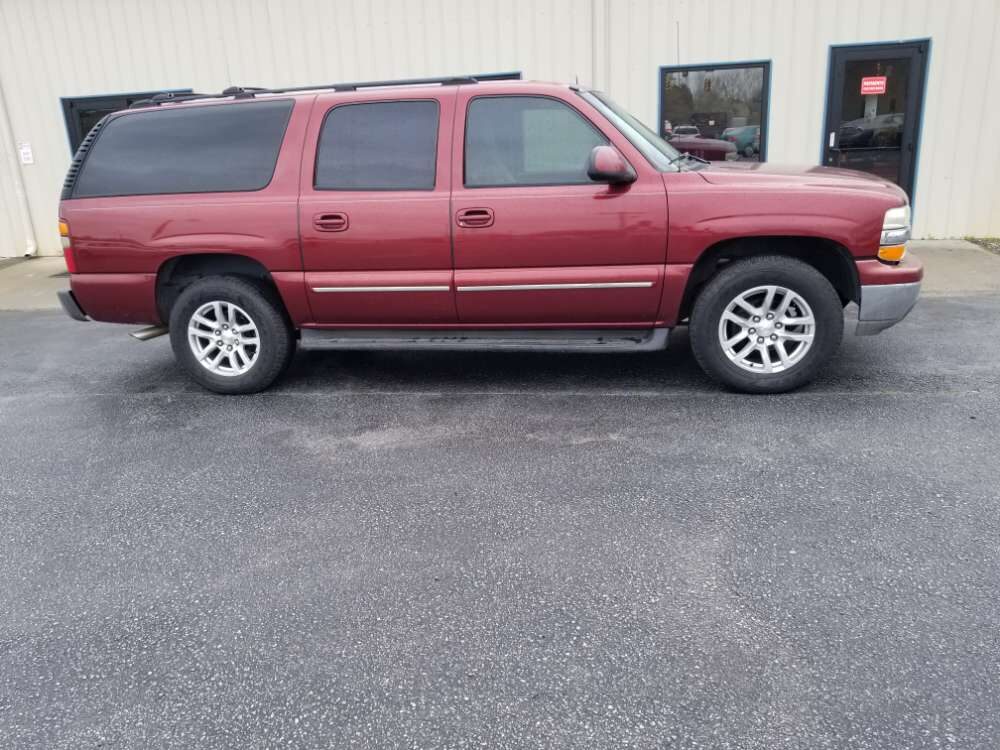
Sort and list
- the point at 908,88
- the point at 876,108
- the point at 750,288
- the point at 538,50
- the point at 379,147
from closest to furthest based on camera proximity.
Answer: the point at 750,288 < the point at 379,147 < the point at 908,88 < the point at 876,108 < the point at 538,50

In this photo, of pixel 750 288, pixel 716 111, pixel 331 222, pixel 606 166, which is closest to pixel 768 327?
pixel 750 288

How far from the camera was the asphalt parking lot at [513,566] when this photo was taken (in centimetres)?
240

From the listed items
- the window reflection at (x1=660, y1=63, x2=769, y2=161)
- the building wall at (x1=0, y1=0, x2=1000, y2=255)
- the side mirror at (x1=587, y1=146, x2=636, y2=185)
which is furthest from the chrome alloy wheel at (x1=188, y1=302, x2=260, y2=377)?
the window reflection at (x1=660, y1=63, x2=769, y2=161)

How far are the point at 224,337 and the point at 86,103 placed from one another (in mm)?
8005

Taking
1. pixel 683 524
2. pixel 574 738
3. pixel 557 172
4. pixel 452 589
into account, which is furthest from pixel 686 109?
pixel 574 738

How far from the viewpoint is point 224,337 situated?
17.6ft

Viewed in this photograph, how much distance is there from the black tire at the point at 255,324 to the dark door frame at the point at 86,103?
23.5 ft

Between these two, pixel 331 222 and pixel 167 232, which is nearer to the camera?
pixel 331 222

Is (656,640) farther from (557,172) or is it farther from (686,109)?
(686,109)

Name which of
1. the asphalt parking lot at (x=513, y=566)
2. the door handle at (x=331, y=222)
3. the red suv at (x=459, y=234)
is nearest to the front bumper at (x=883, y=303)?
the red suv at (x=459, y=234)

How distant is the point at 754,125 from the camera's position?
33.2ft

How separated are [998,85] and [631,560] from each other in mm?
9322

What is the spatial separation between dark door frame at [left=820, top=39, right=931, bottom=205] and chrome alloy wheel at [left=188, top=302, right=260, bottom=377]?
7.76 m

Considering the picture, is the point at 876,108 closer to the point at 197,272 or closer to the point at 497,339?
the point at 497,339
